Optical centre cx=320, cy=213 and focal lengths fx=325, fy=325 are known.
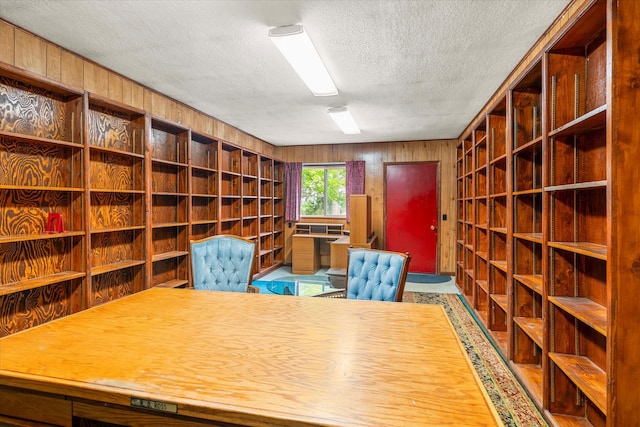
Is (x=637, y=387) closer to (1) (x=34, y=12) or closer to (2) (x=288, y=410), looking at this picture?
(2) (x=288, y=410)

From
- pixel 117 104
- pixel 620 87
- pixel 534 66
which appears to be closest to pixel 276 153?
pixel 117 104

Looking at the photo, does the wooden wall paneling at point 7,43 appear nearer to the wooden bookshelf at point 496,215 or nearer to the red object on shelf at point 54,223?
the red object on shelf at point 54,223

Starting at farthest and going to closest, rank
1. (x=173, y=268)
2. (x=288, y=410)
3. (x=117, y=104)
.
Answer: (x=173, y=268)
(x=117, y=104)
(x=288, y=410)

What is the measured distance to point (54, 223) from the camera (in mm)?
2547

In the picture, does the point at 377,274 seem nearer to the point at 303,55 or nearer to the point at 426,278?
the point at 303,55

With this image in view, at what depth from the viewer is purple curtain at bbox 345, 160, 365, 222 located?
21.3 ft

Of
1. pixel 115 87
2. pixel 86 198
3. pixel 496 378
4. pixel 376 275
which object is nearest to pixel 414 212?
pixel 496 378

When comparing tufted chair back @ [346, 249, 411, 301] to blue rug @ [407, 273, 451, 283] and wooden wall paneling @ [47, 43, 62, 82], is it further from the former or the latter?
blue rug @ [407, 273, 451, 283]

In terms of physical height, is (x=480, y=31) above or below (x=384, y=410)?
above

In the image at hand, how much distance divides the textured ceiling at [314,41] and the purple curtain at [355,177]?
2.31 m

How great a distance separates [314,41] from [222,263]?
1.90 m

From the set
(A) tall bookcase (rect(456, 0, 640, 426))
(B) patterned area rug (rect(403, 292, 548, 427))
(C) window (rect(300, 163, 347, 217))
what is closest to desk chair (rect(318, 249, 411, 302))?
(A) tall bookcase (rect(456, 0, 640, 426))

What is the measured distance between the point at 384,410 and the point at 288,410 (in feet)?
0.84

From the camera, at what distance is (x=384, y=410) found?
87 centimetres
